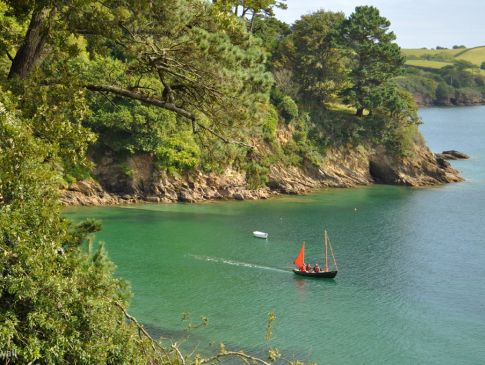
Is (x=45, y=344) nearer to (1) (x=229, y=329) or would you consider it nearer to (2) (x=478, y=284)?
(1) (x=229, y=329)

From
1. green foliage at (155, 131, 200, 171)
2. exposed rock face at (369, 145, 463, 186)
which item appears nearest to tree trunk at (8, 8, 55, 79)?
green foliage at (155, 131, 200, 171)

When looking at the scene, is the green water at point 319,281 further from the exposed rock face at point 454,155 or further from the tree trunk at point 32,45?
the exposed rock face at point 454,155

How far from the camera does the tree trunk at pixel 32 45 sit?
571 inches

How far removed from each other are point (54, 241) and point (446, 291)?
99.1 feet

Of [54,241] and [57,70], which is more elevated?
[57,70]

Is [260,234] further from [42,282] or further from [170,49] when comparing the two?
[42,282]

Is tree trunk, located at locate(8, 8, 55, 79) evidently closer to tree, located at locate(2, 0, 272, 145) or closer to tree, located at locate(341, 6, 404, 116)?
tree, located at locate(2, 0, 272, 145)

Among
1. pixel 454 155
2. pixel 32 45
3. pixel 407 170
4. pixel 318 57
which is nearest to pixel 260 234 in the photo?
pixel 32 45

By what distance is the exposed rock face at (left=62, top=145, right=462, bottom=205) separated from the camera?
56.3 metres

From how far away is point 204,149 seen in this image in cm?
1769

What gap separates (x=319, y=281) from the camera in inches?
1471

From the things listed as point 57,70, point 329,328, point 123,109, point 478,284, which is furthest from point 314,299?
point 123,109

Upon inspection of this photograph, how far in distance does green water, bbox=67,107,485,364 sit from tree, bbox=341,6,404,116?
14.2 m

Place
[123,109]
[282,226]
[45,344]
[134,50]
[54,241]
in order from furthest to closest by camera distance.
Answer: [123,109] → [282,226] → [134,50] → [54,241] → [45,344]
